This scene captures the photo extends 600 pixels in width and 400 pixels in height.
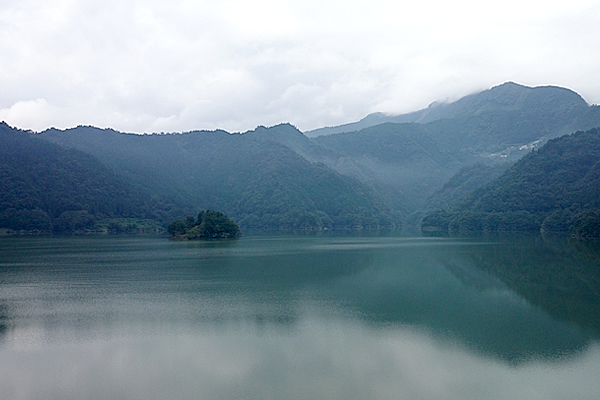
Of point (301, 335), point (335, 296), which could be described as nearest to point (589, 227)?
point (335, 296)

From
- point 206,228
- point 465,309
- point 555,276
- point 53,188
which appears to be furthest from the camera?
point 53,188

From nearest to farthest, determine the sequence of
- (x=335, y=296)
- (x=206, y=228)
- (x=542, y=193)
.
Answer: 1. (x=335, y=296)
2. (x=206, y=228)
3. (x=542, y=193)

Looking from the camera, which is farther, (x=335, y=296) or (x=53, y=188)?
(x=53, y=188)

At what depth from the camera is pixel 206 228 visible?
9631 cm

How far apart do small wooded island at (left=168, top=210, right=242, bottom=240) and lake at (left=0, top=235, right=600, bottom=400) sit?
5719cm

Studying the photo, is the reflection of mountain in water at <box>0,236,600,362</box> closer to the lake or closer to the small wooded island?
the lake

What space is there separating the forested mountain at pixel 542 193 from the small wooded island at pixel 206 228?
63277 mm

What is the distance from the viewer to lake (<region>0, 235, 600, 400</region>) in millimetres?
15016

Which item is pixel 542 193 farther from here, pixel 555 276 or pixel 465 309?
pixel 465 309

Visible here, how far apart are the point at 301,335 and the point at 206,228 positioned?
7800cm

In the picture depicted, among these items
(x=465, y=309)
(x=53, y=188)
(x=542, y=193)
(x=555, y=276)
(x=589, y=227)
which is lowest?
(x=465, y=309)

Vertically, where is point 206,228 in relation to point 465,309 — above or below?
above

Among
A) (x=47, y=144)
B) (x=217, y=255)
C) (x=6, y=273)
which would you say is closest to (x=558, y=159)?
(x=217, y=255)

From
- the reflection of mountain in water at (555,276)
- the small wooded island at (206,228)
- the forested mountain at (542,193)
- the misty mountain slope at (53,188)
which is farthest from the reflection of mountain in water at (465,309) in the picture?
the misty mountain slope at (53,188)
